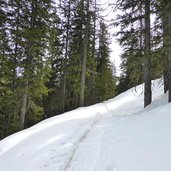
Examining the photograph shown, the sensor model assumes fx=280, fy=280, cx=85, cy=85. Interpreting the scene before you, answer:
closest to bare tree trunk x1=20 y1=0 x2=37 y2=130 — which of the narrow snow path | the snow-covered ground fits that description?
the snow-covered ground

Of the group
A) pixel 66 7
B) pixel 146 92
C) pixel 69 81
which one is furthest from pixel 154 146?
pixel 66 7

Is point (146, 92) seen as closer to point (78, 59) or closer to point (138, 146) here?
point (138, 146)

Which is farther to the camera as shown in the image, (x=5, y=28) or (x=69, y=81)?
(x=69, y=81)

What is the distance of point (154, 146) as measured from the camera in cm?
706

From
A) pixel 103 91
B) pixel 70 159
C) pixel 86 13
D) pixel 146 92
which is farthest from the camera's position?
pixel 103 91

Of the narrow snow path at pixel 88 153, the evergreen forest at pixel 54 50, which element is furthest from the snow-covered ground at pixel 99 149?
the evergreen forest at pixel 54 50

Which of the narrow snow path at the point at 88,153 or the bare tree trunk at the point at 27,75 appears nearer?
the narrow snow path at the point at 88,153

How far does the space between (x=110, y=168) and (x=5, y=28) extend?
15318mm

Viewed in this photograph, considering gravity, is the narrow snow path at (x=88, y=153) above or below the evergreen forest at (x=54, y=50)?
below

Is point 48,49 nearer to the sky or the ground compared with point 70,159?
nearer to the sky

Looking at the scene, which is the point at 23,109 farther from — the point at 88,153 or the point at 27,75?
the point at 88,153

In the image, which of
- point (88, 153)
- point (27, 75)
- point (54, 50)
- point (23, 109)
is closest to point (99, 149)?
point (88, 153)

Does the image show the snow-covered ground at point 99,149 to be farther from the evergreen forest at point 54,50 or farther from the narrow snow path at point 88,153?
the evergreen forest at point 54,50

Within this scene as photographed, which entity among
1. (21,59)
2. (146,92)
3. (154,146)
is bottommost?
(154,146)
